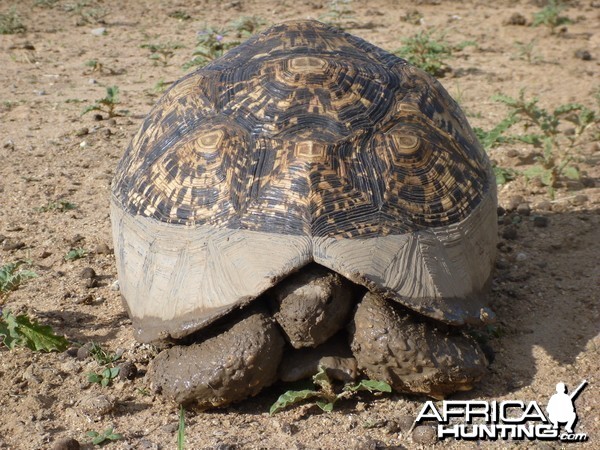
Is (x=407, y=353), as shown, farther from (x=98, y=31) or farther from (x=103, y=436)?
(x=98, y=31)

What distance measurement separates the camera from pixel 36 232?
5.13 m

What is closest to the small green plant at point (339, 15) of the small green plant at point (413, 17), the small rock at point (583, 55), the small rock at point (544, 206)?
the small green plant at point (413, 17)

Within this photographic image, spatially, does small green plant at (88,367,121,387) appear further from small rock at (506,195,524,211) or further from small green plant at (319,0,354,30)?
small green plant at (319,0,354,30)

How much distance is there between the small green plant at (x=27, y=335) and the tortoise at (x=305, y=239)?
1.47 ft

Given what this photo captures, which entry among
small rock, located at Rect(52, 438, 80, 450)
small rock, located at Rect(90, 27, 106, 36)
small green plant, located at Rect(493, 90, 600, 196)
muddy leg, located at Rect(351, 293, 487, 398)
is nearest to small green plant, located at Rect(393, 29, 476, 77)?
small green plant, located at Rect(493, 90, 600, 196)

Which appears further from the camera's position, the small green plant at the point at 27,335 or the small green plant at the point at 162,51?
the small green plant at the point at 162,51

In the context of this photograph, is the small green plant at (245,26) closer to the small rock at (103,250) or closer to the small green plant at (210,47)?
the small green plant at (210,47)

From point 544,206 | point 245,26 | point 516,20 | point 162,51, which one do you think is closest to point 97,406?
point 544,206

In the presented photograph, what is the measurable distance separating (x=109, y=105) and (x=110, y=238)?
216 cm

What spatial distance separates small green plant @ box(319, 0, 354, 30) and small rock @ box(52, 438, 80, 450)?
24.1 feet

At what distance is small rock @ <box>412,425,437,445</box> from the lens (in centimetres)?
320

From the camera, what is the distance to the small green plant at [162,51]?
850cm

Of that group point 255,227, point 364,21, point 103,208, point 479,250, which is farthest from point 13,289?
point 364,21

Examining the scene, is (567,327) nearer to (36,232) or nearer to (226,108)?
(226,108)
